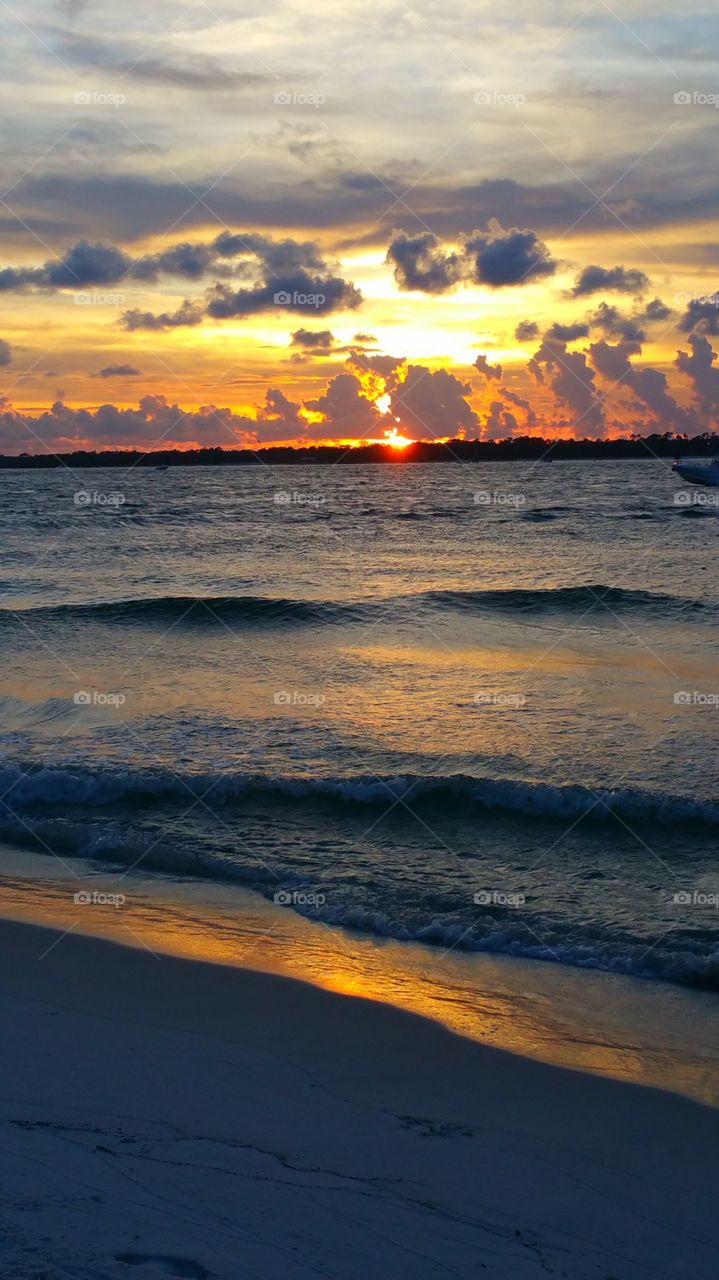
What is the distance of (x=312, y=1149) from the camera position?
475 centimetres

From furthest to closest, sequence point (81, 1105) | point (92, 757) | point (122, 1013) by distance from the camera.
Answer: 1. point (92, 757)
2. point (122, 1013)
3. point (81, 1105)

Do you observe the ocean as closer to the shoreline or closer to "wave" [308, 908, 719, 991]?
"wave" [308, 908, 719, 991]

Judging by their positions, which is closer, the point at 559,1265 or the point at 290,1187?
the point at 559,1265

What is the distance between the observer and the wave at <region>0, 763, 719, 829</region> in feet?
34.4

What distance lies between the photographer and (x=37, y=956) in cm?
705

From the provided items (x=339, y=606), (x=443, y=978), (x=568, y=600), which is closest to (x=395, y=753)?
(x=443, y=978)

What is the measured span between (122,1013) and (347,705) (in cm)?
882

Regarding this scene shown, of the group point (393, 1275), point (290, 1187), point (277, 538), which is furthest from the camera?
point (277, 538)

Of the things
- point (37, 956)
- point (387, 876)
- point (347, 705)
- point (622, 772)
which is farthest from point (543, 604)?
point (37, 956)

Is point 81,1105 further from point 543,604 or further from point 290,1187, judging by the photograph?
point 543,604

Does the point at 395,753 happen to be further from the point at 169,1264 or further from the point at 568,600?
the point at 568,600

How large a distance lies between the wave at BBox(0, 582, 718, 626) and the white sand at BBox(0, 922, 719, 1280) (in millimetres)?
17995

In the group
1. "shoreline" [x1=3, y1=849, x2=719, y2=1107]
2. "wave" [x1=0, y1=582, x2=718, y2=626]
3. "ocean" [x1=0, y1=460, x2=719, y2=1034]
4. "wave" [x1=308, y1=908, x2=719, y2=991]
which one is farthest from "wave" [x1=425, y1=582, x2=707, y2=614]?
"shoreline" [x1=3, y1=849, x2=719, y2=1107]

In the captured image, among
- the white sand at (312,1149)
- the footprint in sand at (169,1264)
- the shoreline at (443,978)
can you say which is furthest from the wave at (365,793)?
the footprint in sand at (169,1264)
